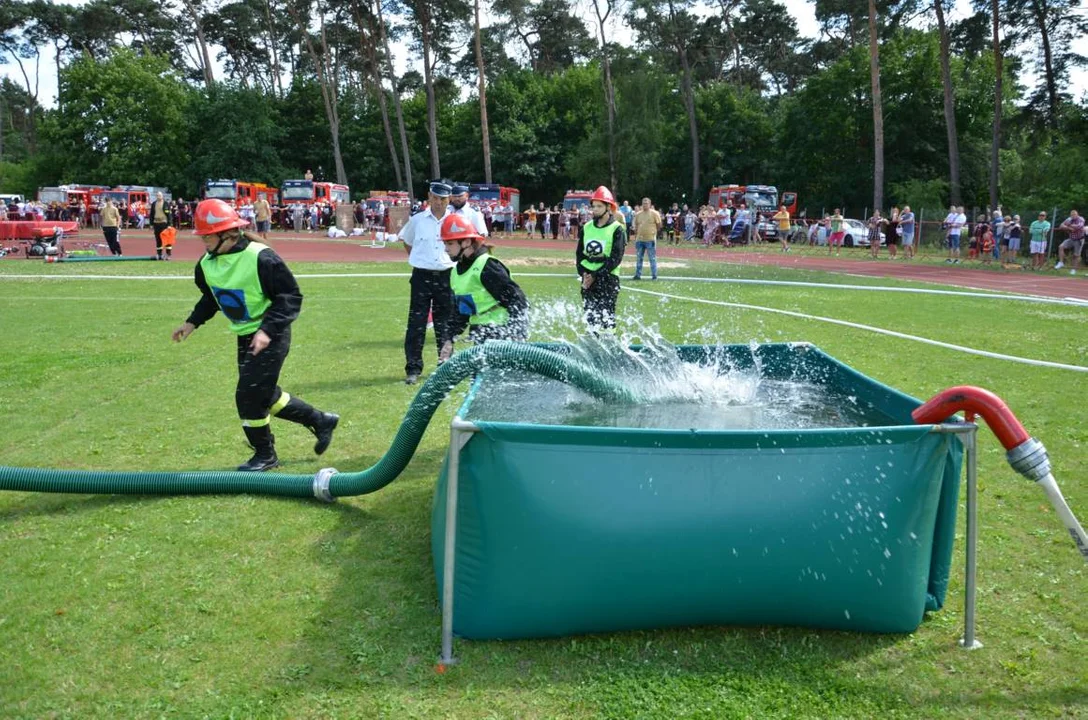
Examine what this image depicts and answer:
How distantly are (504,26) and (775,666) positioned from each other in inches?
2420

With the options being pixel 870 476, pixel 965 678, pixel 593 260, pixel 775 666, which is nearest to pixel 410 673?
pixel 775 666

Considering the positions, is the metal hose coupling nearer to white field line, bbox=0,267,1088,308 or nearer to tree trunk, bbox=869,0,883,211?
white field line, bbox=0,267,1088,308

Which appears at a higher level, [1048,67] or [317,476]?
[1048,67]

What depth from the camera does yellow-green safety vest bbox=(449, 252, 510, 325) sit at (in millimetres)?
6883

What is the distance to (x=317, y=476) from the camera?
17.2 feet

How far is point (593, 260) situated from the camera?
29.7 feet

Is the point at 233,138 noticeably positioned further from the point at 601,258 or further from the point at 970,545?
the point at 970,545

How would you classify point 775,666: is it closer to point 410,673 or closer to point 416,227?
point 410,673

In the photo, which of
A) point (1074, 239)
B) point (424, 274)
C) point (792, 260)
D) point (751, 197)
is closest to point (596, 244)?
point (424, 274)

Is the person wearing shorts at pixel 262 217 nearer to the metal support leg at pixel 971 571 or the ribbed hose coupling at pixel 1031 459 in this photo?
the metal support leg at pixel 971 571

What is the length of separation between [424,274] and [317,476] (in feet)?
12.9

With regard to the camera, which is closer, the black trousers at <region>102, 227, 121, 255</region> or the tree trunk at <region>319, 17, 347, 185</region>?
the black trousers at <region>102, 227, 121, 255</region>

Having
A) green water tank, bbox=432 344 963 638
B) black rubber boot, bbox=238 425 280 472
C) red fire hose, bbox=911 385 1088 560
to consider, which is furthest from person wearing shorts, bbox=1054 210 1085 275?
black rubber boot, bbox=238 425 280 472

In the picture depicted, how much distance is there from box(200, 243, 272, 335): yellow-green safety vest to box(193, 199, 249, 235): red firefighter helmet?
0.20 metres
